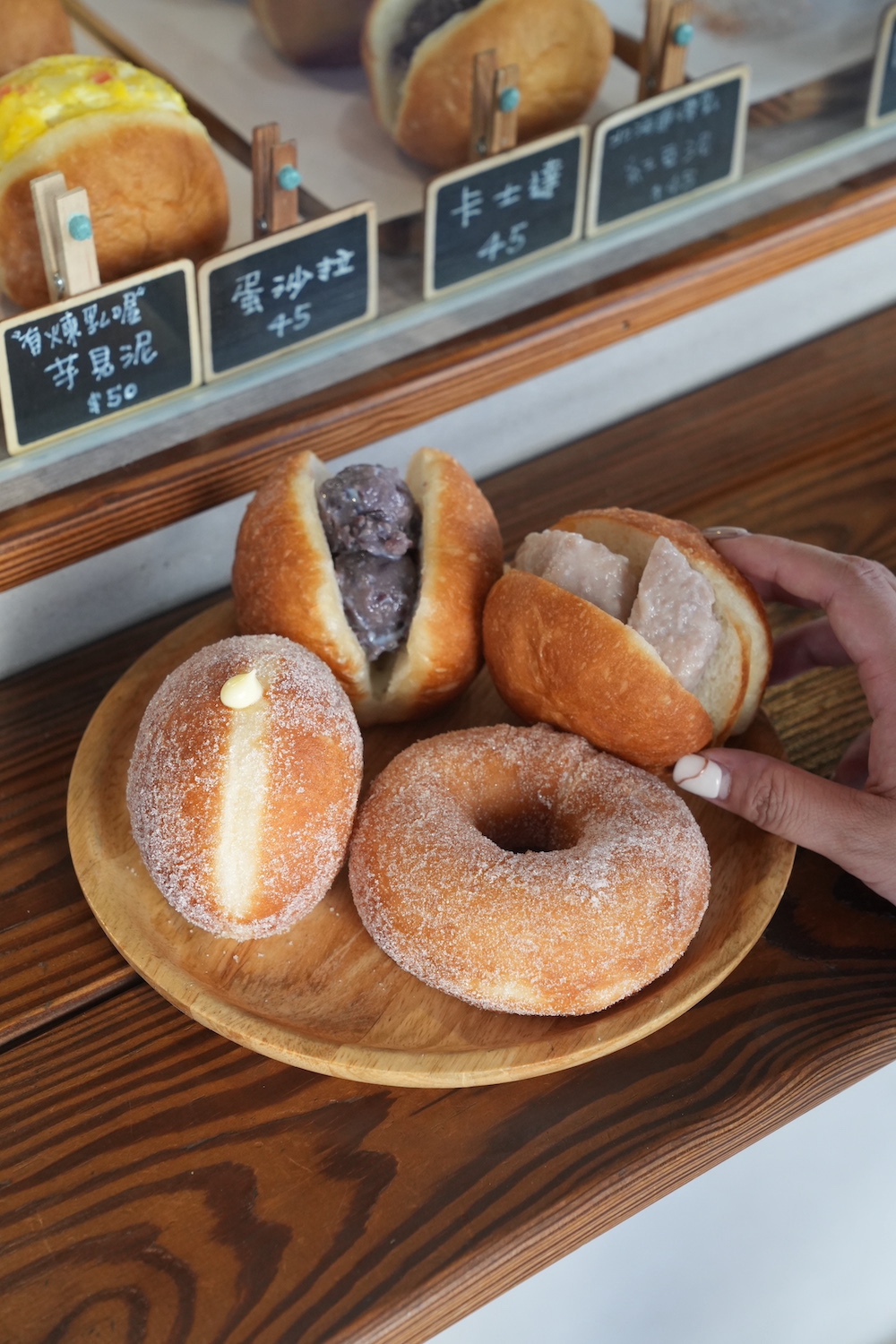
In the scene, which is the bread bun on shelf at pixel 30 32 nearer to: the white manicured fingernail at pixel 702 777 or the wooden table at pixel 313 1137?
the wooden table at pixel 313 1137

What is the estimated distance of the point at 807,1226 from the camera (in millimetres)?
1111

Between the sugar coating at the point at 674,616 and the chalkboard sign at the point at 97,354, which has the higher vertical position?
the chalkboard sign at the point at 97,354

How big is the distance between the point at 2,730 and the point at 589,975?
2.06 ft

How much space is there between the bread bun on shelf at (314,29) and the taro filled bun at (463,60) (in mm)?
24

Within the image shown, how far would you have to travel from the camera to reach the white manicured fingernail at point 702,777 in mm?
1046

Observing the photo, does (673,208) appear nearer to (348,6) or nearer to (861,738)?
(348,6)

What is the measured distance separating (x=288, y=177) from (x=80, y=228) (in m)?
0.22

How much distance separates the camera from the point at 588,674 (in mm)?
1021

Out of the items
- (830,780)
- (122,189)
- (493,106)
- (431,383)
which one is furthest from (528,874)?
(493,106)

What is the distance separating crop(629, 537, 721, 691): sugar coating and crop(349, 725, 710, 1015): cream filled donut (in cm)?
10

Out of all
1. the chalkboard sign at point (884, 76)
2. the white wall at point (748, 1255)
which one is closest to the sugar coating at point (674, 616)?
the white wall at point (748, 1255)

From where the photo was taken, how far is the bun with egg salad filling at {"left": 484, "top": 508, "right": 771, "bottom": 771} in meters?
1.01

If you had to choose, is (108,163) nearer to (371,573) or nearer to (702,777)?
Result: (371,573)

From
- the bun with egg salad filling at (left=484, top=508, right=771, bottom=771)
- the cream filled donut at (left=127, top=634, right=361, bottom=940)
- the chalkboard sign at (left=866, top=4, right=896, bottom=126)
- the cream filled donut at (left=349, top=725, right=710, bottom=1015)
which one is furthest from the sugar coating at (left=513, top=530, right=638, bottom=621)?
the chalkboard sign at (left=866, top=4, right=896, bottom=126)
